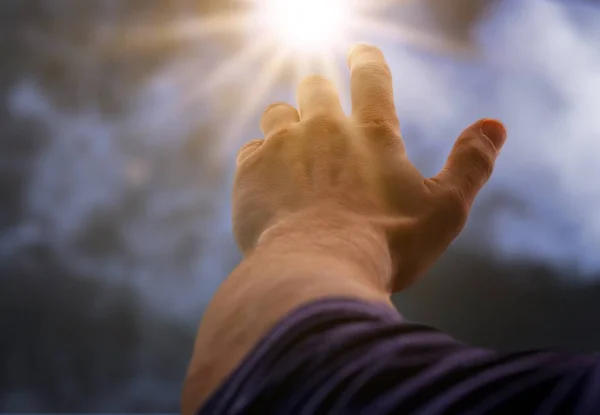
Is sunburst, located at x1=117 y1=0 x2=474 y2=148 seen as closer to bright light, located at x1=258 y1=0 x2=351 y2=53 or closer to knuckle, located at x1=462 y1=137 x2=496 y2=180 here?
bright light, located at x1=258 y1=0 x2=351 y2=53

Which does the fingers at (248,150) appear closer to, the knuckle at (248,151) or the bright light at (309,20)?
the knuckle at (248,151)

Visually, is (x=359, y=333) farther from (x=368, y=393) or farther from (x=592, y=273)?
(x=592, y=273)

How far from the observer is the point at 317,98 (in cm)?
59

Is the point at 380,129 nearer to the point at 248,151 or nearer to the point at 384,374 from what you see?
the point at 248,151

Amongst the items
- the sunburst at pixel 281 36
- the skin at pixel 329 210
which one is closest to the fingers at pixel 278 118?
the skin at pixel 329 210

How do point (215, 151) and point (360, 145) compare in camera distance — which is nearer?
point (360, 145)

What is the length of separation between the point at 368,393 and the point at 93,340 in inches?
66.5

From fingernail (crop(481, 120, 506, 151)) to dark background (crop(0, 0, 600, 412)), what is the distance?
2.79 feet

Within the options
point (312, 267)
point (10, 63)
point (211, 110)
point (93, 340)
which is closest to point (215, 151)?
point (211, 110)

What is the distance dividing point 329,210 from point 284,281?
123mm

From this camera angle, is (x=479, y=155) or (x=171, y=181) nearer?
(x=479, y=155)

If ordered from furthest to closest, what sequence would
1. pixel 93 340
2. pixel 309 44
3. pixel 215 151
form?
pixel 93 340
pixel 215 151
pixel 309 44

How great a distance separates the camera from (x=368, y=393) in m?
0.26

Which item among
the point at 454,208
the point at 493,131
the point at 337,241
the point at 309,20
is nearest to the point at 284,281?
the point at 337,241
